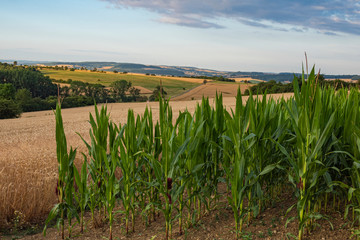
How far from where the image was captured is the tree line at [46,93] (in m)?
53.2

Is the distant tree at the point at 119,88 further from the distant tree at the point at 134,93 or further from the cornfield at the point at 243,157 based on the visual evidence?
the cornfield at the point at 243,157

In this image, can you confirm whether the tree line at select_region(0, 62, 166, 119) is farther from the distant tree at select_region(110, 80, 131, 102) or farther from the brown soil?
the brown soil

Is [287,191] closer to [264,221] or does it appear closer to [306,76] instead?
[264,221]

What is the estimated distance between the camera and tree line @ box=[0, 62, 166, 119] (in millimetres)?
53225

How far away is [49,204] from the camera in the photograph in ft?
15.2

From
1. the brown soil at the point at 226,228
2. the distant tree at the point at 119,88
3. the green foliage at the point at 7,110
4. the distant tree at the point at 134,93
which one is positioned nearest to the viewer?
the brown soil at the point at 226,228

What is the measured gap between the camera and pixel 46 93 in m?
80.6

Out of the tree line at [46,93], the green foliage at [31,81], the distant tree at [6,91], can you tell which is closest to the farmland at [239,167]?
the tree line at [46,93]

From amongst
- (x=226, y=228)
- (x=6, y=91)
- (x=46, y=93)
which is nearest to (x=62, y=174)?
(x=226, y=228)

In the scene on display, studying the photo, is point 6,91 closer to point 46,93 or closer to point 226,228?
point 46,93

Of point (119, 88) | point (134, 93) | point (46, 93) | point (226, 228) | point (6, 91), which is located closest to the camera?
point (226, 228)

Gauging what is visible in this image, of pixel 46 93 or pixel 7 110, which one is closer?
pixel 7 110

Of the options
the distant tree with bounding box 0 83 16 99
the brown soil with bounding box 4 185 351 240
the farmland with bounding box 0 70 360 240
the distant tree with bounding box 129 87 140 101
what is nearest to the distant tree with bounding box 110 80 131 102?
the distant tree with bounding box 129 87 140 101

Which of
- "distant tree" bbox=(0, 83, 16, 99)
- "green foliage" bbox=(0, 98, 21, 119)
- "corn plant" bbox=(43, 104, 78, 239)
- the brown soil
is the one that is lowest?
"green foliage" bbox=(0, 98, 21, 119)
